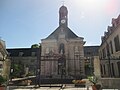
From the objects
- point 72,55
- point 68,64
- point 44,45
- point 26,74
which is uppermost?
point 44,45

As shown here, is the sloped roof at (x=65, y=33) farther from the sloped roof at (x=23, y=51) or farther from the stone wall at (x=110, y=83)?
the stone wall at (x=110, y=83)

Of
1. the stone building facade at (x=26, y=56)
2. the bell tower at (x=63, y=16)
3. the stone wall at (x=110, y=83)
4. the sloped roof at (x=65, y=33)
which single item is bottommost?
the stone wall at (x=110, y=83)

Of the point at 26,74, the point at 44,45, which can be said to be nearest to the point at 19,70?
the point at 26,74

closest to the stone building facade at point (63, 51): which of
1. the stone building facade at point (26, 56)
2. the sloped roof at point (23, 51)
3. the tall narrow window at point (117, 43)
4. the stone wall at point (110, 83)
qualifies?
the stone building facade at point (26, 56)

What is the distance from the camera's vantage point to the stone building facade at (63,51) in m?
32.1

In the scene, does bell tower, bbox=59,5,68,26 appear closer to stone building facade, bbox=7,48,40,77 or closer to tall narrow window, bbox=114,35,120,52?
stone building facade, bbox=7,48,40,77

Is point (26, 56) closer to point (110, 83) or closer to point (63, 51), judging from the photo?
point (63, 51)

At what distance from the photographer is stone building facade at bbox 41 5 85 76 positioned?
3212 cm

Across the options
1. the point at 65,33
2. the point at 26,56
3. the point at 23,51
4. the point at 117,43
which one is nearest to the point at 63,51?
the point at 65,33

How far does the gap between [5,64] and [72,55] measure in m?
22.7

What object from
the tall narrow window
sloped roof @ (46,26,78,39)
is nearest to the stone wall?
the tall narrow window

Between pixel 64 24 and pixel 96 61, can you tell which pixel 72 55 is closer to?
pixel 64 24

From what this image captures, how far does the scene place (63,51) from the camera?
34.8m

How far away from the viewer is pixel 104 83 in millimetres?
12359
